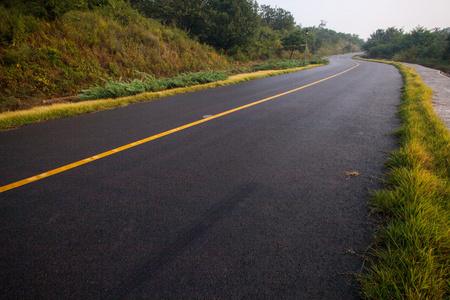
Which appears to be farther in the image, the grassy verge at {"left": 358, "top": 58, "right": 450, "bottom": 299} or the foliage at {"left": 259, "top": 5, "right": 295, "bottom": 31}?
the foliage at {"left": 259, "top": 5, "right": 295, "bottom": 31}

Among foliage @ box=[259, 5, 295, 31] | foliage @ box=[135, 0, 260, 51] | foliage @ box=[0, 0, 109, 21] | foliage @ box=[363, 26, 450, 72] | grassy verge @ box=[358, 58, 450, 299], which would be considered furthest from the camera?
foliage @ box=[259, 5, 295, 31]

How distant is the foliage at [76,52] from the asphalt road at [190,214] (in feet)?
16.2

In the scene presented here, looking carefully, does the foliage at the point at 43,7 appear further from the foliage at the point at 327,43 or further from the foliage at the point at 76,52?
the foliage at the point at 327,43

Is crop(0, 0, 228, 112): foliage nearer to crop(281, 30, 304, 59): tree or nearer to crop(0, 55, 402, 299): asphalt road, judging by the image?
crop(0, 55, 402, 299): asphalt road

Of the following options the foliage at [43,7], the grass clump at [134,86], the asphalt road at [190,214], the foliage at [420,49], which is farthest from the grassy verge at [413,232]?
the foliage at [420,49]

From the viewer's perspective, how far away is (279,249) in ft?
5.92

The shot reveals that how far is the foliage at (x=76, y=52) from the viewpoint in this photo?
8156 mm

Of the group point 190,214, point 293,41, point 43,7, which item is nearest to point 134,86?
point 43,7

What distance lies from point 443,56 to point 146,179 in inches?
1603

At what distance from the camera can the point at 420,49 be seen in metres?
36.8

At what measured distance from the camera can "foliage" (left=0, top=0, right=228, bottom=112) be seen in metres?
8.16

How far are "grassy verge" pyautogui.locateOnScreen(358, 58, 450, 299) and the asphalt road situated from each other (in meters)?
0.14

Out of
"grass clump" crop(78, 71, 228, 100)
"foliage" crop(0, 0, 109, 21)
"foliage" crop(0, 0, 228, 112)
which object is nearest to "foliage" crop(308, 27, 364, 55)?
"foliage" crop(0, 0, 228, 112)

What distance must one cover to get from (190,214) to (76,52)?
1122 cm
